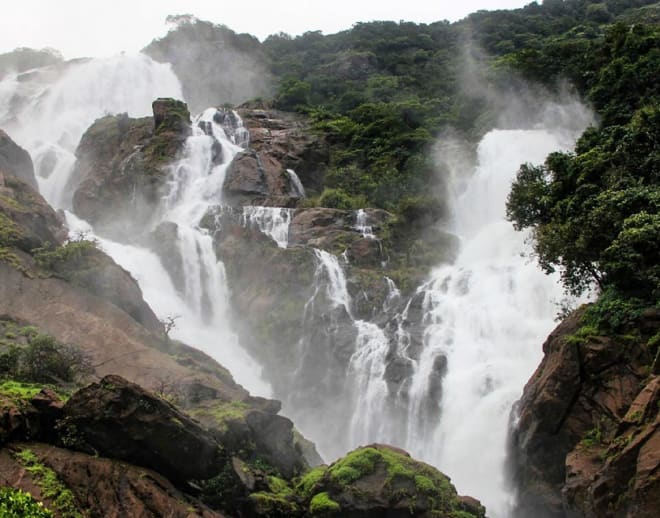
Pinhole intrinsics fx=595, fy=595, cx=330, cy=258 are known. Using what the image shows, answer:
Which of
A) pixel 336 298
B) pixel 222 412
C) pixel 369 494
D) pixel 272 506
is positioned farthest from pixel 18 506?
pixel 336 298

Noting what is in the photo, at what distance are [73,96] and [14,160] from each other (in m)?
36.3

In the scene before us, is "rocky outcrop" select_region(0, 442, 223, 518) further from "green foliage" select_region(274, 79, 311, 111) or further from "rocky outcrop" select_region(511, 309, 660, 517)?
"green foliage" select_region(274, 79, 311, 111)

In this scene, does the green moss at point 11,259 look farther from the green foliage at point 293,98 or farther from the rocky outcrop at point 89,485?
the green foliage at point 293,98

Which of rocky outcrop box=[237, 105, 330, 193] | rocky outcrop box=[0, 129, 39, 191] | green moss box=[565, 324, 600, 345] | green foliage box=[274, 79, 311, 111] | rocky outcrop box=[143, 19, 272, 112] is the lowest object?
green moss box=[565, 324, 600, 345]

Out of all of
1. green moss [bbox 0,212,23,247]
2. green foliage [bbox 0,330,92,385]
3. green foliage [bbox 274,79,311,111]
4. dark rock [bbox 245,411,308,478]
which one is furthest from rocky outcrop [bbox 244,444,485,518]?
green foliage [bbox 274,79,311,111]

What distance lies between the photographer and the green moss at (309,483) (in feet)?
50.6

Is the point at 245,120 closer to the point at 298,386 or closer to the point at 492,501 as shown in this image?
the point at 298,386

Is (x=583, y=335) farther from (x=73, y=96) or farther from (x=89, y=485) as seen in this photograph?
(x=73, y=96)

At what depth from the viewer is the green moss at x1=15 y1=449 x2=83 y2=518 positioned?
35.4 ft

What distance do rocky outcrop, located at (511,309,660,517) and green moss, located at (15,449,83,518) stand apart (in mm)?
10672

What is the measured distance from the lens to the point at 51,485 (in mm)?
11023

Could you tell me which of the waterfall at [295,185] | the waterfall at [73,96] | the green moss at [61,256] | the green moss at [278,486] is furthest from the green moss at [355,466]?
the waterfall at [73,96]

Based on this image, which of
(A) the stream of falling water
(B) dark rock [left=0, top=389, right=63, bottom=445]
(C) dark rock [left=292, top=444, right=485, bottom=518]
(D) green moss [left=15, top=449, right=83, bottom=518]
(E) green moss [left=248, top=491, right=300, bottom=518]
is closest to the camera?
(D) green moss [left=15, top=449, right=83, bottom=518]

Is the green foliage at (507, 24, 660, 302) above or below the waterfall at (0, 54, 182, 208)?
below
